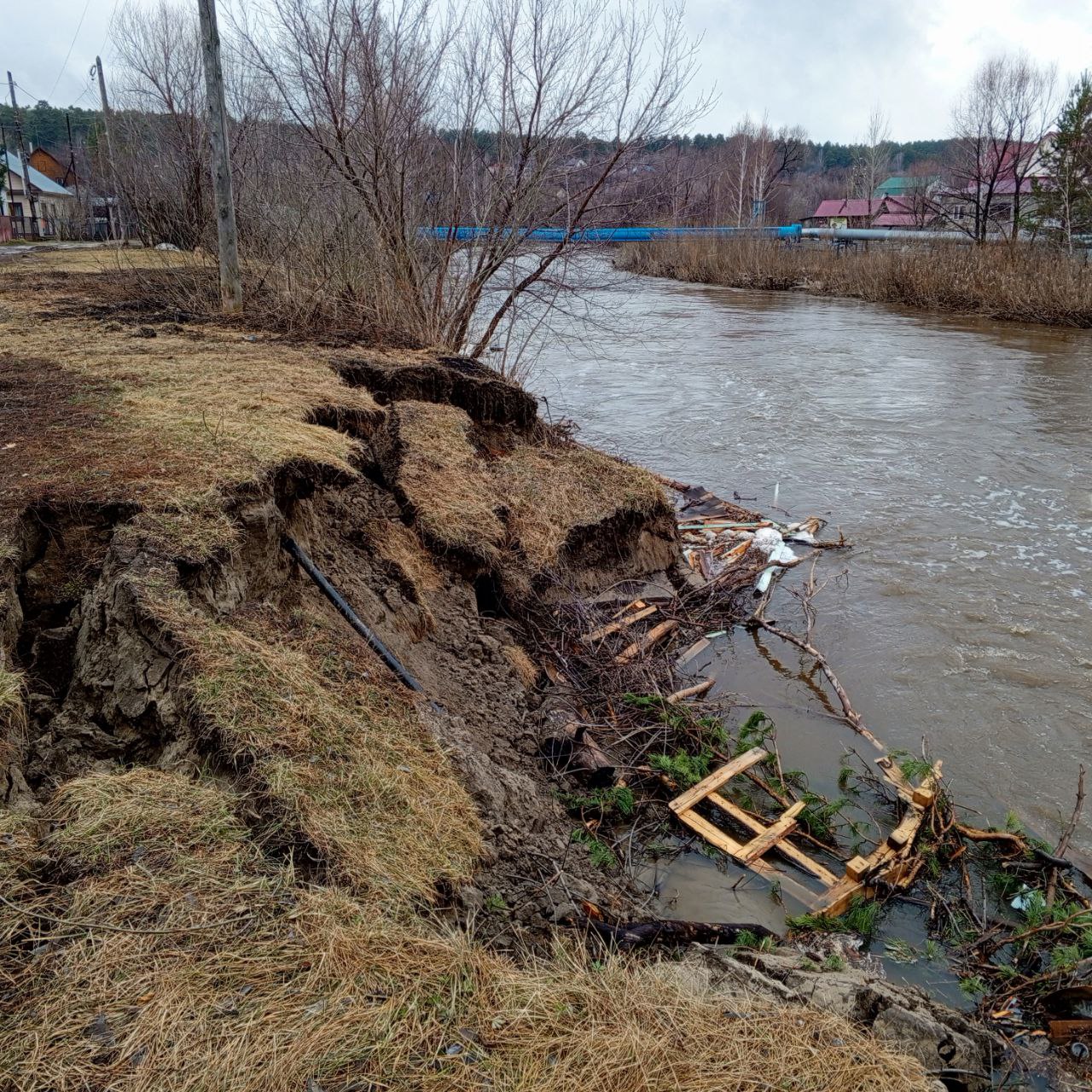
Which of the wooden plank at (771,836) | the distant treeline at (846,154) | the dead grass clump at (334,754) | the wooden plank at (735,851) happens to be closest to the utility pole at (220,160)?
the dead grass clump at (334,754)

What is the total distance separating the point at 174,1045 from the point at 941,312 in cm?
2905

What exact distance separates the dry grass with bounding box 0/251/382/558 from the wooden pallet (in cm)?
285

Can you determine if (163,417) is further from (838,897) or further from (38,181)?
(38,181)

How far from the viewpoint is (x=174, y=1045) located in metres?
2.23

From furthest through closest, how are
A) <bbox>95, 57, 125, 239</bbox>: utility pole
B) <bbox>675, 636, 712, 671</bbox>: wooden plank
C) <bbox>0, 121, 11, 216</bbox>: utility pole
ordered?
1. <bbox>0, 121, 11, 216</bbox>: utility pole
2. <bbox>95, 57, 125, 239</bbox>: utility pole
3. <bbox>675, 636, 712, 671</bbox>: wooden plank

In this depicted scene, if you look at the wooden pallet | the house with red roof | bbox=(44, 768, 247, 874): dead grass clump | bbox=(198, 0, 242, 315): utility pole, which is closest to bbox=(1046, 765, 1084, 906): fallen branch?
the wooden pallet

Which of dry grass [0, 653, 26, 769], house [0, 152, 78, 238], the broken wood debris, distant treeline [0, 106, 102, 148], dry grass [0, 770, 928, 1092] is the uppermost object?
distant treeline [0, 106, 102, 148]

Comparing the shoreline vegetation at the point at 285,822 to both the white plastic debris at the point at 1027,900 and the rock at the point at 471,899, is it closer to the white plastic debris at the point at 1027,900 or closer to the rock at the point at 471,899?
the rock at the point at 471,899

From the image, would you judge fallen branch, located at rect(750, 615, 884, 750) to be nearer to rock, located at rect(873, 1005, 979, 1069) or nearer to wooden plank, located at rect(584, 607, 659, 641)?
wooden plank, located at rect(584, 607, 659, 641)

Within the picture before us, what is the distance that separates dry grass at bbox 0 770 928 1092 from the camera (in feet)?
7.32

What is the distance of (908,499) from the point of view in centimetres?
1085

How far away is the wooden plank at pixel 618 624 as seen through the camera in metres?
6.34

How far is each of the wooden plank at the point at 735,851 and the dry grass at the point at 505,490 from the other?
7.99 ft

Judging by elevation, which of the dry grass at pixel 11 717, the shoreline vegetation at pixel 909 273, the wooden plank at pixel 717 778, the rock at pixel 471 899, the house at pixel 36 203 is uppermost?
the house at pixel 36 203
